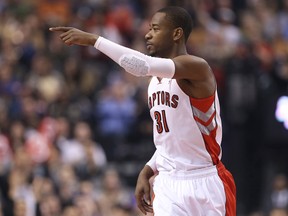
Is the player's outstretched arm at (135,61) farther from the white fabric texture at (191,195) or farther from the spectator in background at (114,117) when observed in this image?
the spectator in background at (114,117)

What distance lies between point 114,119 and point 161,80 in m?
8.97

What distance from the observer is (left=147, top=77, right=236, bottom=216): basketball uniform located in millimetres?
8219

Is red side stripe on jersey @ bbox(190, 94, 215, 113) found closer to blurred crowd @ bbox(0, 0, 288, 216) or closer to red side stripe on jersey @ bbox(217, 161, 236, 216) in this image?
red side stripe on jersey @ bbox(217, 161, 236, 216)

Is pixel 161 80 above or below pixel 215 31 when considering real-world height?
below

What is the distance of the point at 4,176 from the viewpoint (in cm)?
1454

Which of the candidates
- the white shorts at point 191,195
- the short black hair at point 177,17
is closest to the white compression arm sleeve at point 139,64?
the short black hair at point 177,17

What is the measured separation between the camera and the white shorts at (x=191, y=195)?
8.22 metres

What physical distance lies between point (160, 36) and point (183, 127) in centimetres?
80

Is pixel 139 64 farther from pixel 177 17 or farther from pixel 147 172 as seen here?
pixel 147 172

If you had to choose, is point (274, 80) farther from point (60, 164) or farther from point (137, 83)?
point (60, 164)

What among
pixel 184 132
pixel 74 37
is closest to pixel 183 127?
pixel 184 132

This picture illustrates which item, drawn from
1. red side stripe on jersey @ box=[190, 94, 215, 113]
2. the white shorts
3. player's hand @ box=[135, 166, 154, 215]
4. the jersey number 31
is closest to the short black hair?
red side stripe on jersey @ box=[190, 94, 215, 113]

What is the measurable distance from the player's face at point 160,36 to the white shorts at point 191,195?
3.62 feet

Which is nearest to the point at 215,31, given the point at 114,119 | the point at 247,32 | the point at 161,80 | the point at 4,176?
the point at 247,32
